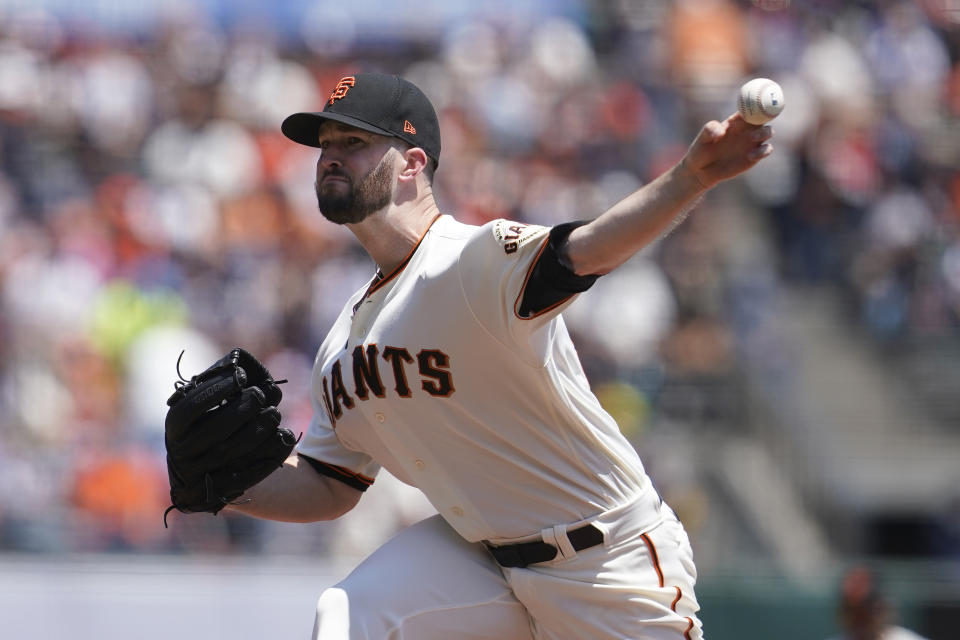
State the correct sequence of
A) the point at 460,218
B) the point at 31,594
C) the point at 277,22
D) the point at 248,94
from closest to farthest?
the point at 31,594, the point at 460,218, the point at 248,94, the point at 277,22

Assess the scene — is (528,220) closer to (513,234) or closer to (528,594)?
(528,594)

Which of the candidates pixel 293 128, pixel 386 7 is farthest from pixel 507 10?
pixel 293 128

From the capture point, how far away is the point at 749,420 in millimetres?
9320

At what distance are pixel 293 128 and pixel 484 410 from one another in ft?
3.55

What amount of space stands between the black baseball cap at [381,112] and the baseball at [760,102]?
1.21 meters

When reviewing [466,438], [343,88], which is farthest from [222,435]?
[343,88]

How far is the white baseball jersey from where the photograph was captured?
12.3 feet

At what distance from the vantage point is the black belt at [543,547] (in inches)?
156

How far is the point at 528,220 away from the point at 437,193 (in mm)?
692

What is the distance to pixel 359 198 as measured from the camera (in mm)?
4000

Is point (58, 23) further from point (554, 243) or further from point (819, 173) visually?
point (554, 243)

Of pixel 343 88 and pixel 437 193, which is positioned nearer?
pixel 343 88

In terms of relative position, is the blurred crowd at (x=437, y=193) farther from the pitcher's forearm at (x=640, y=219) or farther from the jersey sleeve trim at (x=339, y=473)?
the pitcher's forearm at (x=640, y=219)

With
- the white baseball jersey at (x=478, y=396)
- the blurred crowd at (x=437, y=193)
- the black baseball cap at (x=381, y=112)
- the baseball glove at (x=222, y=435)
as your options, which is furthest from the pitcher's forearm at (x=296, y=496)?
the blurred crowd at (x=437, y=193)
